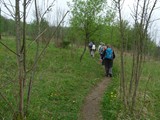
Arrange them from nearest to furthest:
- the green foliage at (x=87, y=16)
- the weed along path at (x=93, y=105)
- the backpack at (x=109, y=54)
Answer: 1. the weed along path at (x=93, y=105)
2. the backpack at (x=109, y=54)
3. the green foliage at (x=87, y=16)

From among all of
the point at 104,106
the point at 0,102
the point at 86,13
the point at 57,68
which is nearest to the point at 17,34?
the point at 0,102

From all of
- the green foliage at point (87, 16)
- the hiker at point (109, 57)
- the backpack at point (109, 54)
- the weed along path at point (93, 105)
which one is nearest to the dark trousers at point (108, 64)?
the hiker at point (109, 57)

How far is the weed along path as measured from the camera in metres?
7.22

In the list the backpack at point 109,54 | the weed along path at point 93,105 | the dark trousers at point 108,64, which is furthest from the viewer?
the dark trousers at point 108,64

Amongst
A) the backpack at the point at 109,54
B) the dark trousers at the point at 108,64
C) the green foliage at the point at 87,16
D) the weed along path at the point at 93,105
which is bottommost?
the weed along path at the point at 93,105

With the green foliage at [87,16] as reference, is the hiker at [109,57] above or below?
below

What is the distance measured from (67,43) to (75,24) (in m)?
7.82

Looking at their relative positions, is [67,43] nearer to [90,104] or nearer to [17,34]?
[90,104]

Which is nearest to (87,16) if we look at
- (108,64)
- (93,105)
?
(108,64)

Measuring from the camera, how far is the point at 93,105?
8.29 m

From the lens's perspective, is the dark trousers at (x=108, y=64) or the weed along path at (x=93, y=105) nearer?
the weed along path at (x=93, y=105)

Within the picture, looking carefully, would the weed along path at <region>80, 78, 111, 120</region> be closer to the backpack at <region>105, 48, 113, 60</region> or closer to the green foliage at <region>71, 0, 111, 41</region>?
the backpack at <region>105, 48, 113, 60</region>

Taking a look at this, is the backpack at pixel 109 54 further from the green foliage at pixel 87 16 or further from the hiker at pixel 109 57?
the green foliage at pixel 87 16

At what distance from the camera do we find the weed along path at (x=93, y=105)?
7.22m
